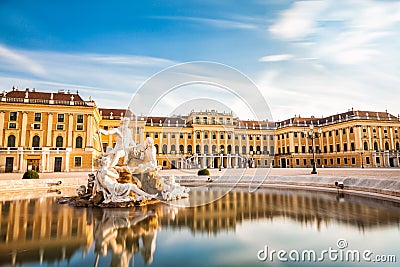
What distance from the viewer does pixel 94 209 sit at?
7.44 metres

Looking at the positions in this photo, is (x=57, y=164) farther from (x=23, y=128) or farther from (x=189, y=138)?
(x=189, y=138)

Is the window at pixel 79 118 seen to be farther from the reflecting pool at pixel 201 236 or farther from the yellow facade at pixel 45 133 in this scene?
the reflecting pool at pixel 201 236

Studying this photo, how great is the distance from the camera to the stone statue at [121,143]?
28.5ft

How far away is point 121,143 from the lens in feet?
30.1

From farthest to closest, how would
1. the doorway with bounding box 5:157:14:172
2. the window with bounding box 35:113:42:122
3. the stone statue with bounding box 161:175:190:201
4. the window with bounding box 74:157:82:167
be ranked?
1. the window with bounding box 74:157:82:167
2. the window with bounding box 35:113:42:122
3. the doorway with bounding box 5:157:14:172
4. the stone statue with bounding box 161:175:190:201

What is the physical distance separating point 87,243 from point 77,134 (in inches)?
1306

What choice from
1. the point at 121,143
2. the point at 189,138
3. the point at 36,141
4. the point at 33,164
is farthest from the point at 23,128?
the point at 189,138

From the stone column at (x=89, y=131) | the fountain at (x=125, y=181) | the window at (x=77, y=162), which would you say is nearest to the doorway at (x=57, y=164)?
the window at (x=77, y=162)

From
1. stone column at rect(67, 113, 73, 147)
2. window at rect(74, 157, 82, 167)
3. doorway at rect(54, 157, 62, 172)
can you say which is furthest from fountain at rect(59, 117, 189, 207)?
stone column at rect(67, 113, 73, 147)

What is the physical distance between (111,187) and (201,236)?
4.43 metres

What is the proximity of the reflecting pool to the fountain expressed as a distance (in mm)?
811

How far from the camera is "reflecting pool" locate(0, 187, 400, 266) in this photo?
3.66 meters

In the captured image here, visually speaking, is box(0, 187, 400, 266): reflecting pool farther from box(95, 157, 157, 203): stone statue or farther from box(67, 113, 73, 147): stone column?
box(67, 113, 73, 147): stone column

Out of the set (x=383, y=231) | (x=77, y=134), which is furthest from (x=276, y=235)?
(x=77, y=134)
